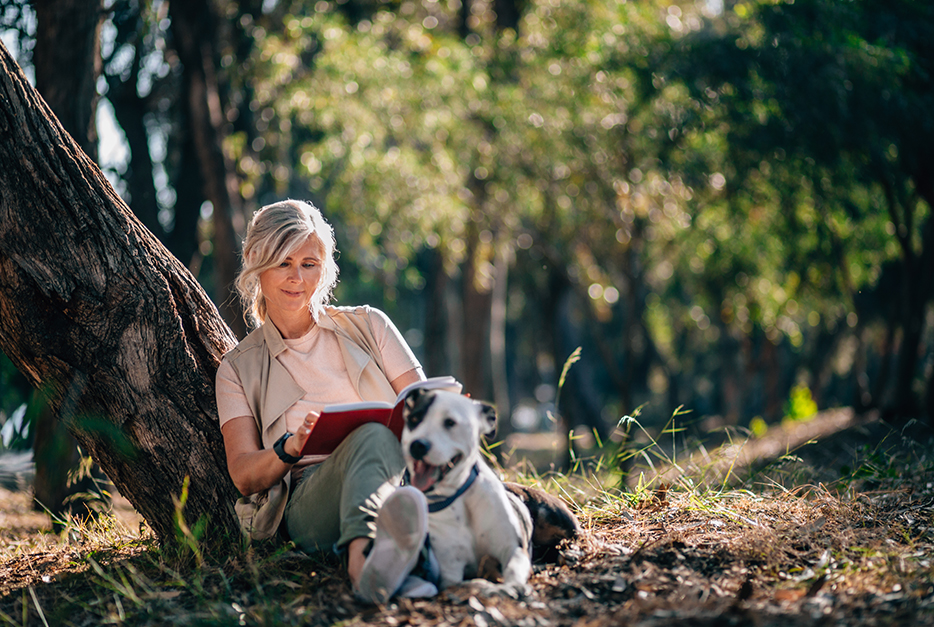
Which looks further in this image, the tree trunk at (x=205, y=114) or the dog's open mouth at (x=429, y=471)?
the tree trunk at (x=205, y=114)

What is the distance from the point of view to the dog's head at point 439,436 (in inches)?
106

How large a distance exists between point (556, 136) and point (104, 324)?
8.56 metres

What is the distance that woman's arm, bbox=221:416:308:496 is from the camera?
3.09m

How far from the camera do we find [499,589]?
8.98 feet

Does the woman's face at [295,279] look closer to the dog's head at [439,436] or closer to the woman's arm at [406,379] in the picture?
the woman's arm at [406,379]

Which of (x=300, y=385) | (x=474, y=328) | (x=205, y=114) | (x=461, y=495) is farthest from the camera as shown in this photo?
(x=474, y=328)

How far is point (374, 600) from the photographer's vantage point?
2.66 metres

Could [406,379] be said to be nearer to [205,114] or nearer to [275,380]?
[275,380]

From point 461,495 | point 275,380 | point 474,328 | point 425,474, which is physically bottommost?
point 474,328

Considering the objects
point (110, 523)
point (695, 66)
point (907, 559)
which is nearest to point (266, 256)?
point (110, 523)

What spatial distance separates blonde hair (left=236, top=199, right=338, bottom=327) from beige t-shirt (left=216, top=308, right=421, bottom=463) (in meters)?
0.15

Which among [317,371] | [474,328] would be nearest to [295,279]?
[317,371]

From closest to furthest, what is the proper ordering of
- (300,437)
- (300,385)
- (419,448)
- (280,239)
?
1. (419,448)
2. (300,437)
3. (280,239)
4. (300,385)

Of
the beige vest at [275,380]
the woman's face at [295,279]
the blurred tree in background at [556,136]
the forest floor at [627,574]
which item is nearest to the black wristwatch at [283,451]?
the beige vest at [275,380]
